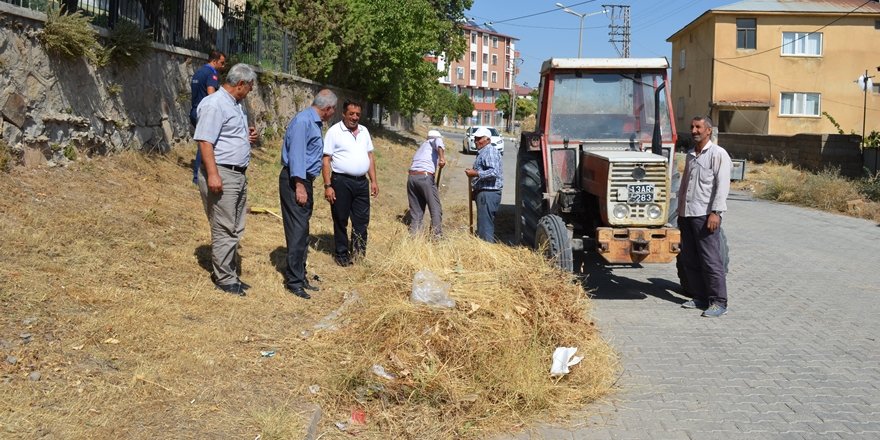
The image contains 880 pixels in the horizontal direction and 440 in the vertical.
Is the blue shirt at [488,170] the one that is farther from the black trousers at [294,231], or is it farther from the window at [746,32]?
the window at [746,32]

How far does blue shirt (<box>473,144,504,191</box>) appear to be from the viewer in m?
10.0

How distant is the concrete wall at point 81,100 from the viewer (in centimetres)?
776

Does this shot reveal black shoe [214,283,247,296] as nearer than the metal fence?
Yes

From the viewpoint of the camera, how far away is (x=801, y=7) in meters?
39.4

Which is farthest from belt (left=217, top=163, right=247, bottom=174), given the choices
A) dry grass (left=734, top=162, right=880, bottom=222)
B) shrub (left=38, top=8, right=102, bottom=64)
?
dry grass (left=734, top=162, right=880, bottom=222)

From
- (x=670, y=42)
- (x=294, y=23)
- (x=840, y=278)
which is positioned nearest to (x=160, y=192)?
(x=840, y=278)

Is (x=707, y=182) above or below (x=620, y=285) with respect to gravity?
above

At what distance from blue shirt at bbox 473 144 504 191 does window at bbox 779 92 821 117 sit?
110 ft

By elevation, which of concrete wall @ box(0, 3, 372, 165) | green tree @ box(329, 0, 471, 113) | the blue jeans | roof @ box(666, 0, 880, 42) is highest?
roof @ box(666, 0, 880, 42)

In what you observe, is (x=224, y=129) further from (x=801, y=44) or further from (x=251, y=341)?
(x=801, y=44)

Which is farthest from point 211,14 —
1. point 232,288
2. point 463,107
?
point 463,107

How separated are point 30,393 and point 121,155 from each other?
19.5 ft

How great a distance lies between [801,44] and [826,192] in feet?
77.6

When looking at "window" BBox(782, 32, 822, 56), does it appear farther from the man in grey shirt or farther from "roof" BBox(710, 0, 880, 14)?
the man in grey shirt
